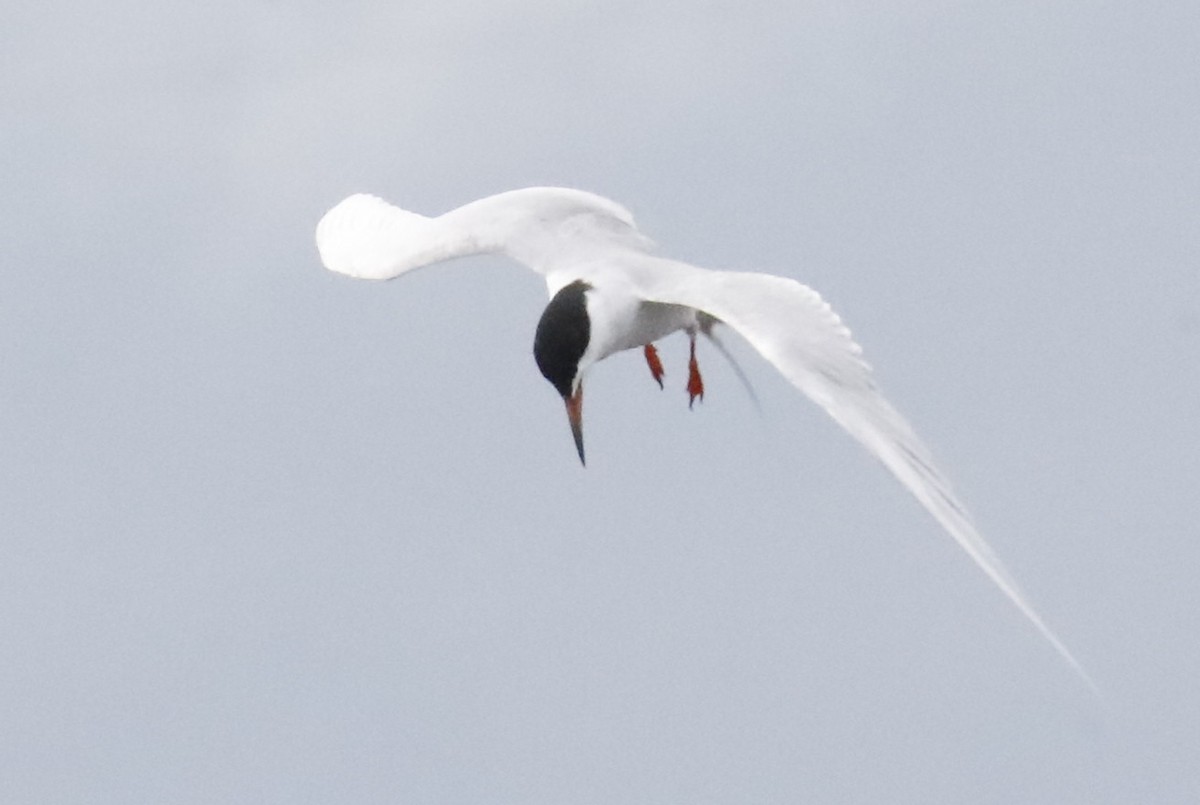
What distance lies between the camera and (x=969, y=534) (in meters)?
10.3

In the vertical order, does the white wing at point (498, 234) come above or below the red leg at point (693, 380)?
above

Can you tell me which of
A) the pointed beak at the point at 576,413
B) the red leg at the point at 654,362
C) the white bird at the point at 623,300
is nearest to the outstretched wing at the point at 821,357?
the white bird at the point at 623,300

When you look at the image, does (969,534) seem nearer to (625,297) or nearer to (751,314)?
(751,314)

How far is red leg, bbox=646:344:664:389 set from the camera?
590 inches

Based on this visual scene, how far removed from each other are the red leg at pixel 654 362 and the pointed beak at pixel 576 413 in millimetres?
1829

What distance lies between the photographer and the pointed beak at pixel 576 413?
13.1 m

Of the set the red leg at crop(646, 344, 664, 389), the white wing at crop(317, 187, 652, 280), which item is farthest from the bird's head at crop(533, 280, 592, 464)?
the red leg at crop(646, 344, 664, 389)

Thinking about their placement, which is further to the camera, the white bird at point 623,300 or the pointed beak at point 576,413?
→ the pointed beak at point 576,413

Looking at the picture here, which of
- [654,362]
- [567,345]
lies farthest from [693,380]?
[567,345]

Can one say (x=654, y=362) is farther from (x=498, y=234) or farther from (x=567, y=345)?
(x=567, y=345)

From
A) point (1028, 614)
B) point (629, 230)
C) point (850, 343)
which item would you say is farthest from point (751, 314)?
point (1028, 614)

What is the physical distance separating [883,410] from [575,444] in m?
2.06

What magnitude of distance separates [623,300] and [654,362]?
199 cm

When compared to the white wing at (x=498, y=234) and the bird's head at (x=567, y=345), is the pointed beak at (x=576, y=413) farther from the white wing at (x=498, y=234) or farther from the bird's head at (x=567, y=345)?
the white wing at (x=498, y=234)
